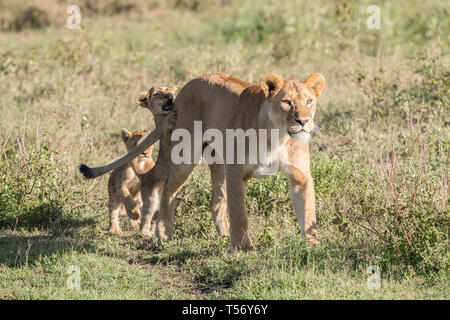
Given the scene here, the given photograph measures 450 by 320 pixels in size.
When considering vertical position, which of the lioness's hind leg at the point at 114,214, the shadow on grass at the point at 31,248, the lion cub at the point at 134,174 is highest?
the lion cub at the point at 134,174

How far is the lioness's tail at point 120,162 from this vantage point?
570cm

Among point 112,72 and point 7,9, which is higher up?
point 7,9

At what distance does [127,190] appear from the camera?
22.3 ft

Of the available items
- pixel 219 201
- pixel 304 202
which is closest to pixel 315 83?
pixel 304 202

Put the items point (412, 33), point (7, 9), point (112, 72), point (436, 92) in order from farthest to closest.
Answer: point (7, 9) → point (412, 33) → point (112, 72) → point (436, 92)

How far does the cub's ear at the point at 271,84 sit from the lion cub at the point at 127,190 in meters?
2.01

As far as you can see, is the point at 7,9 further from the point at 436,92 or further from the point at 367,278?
the point at 367,278

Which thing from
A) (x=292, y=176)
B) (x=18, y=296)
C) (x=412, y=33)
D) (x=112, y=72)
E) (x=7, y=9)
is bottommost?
(x=18, y=296)

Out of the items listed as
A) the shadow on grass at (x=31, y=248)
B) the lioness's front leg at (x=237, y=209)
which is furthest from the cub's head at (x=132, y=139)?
the lioness's front leg at (x=237, y=209)

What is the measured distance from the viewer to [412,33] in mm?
12688

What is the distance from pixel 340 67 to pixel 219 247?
18.8 feet

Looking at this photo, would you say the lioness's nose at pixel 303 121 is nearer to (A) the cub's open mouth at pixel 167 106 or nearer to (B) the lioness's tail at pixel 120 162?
(B) the lioness's tail at pixel 120 162

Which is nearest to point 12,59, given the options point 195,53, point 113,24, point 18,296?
point 195,53

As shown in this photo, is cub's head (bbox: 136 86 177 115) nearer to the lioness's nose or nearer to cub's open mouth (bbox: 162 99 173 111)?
cub's open mouth (bbox: 162 99 173 111)
